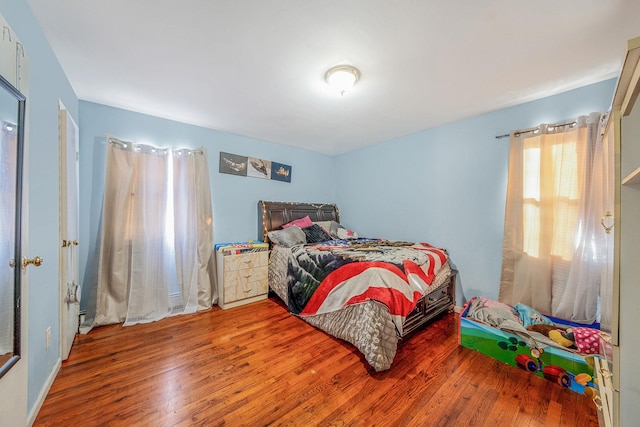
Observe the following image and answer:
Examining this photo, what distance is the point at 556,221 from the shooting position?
2162 mm

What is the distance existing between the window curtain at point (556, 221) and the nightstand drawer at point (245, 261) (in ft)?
9.75

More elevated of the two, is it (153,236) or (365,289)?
(153,236)

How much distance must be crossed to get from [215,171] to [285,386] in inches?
112

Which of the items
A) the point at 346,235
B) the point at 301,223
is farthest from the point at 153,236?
the point at 346,235

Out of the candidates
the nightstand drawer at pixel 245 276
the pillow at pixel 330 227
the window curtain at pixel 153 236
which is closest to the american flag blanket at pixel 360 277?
the nightstand drawer at pixel 245 276

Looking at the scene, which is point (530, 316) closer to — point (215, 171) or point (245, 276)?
point (245, 276)

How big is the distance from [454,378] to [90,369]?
115 inches

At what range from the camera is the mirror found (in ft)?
3.03

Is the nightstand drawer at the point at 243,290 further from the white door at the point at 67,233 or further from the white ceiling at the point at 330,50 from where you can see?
the white ceiling at the point at 330,50

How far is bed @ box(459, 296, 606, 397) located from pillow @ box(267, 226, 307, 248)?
2203 mm

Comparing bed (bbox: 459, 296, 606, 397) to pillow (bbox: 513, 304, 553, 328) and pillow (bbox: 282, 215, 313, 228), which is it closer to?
pillow (bbox: 513, 304, 553, 328)

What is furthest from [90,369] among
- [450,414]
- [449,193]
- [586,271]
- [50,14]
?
[586,271]

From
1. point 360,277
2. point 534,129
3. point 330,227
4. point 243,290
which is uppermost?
point 534,129

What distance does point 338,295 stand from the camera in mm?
2227
